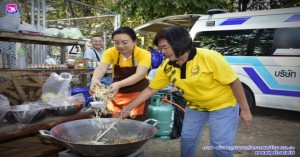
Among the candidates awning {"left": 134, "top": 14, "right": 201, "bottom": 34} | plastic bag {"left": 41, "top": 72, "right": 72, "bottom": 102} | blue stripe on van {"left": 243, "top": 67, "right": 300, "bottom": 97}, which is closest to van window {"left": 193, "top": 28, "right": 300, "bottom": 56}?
blue stripe on van {"left": 243, "top": 67, "right": 300, "bottom": 97}

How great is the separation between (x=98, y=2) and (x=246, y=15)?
34.2ft

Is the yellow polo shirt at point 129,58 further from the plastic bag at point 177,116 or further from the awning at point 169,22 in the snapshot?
the awning at point 169,22

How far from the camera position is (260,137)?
519 centimetres

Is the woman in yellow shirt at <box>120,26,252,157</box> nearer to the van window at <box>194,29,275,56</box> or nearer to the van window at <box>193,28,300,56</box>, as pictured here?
the van window at <box>193,28,300,56</box>

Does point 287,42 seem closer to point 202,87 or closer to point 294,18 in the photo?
point 294,18

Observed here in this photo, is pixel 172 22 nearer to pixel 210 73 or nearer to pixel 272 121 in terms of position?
pixel 272 121

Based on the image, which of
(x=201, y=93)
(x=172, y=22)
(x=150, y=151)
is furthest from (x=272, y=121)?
(x=201, y=93)

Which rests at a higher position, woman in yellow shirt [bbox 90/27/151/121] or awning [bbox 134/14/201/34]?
awning [bbox 134/14/201/34]

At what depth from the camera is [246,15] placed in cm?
638

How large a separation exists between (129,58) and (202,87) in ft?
3.61

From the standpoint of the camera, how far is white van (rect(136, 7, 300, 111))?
577 cm

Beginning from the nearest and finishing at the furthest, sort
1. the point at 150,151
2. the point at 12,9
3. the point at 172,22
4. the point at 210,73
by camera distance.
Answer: the point at 210,73
the point at 12,9
the point at 150,151
the point at 172,22

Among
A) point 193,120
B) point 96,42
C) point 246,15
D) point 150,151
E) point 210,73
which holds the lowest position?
point 150,151

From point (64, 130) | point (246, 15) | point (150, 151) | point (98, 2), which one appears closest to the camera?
point (64, 130)
